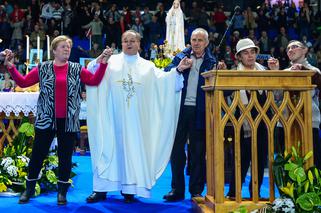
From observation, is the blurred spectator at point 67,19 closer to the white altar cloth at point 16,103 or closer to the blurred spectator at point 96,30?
the blurred spectator at point 96,30

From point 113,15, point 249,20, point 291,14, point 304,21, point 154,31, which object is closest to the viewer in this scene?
point 154,31

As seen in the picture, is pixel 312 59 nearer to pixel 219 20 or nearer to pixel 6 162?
pixel 219 20

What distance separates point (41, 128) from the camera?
4.14 metres

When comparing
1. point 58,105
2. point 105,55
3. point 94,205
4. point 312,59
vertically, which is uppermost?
point 312,59

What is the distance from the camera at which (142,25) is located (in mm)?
14211

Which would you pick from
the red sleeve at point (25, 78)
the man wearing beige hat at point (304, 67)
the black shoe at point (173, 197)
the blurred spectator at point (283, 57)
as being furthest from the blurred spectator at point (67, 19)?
the man wearing beige hat at point (304, 67)

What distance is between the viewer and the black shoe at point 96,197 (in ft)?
14.0

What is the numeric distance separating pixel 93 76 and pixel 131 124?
531 millimetres

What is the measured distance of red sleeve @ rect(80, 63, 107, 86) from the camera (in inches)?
169

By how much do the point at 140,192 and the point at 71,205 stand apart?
0.58 meters

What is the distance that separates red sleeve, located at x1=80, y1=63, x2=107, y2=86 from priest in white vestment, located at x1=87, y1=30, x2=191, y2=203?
0.21 ft

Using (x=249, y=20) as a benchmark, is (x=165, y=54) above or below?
below

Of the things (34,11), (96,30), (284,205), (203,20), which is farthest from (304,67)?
(34,11)

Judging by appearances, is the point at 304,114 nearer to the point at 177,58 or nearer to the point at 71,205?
the point at 177,58
